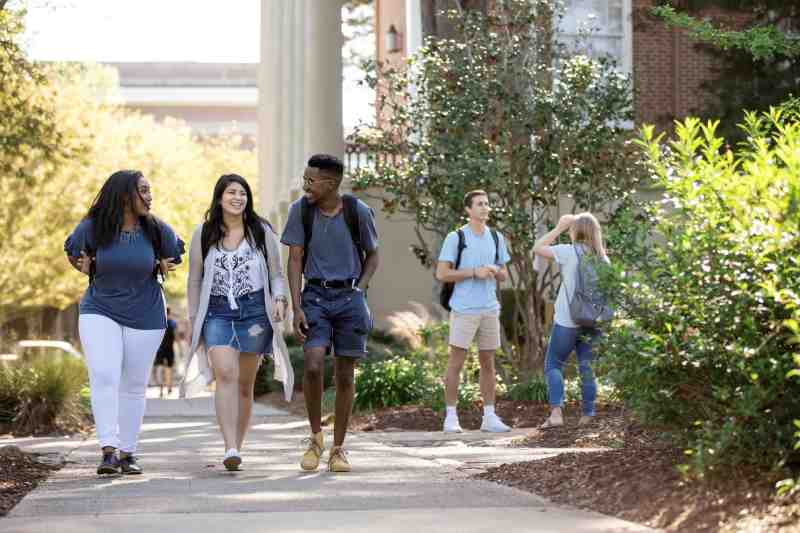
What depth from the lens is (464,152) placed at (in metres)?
15.2

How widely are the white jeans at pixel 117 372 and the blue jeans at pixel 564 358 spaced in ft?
12.7

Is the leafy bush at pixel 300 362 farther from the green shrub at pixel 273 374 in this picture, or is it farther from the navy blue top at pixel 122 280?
the navy blue top at pixel 122 280

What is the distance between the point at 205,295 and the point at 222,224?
1.54 ft

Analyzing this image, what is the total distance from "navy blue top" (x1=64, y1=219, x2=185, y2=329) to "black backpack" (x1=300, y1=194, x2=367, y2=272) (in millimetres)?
920

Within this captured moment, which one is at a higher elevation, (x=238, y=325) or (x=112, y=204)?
(x=112, y=204)

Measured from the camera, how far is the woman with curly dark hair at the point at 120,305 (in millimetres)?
8578

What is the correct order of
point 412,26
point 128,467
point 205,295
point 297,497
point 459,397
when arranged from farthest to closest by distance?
point 412,26, point 459,397, point 205,295, point 128,467, point 297,497

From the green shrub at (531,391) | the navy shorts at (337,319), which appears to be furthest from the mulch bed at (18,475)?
the green shrub at (531,391)

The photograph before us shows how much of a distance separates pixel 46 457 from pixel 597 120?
7986 mm

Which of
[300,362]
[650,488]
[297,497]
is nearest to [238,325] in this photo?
[297,497]

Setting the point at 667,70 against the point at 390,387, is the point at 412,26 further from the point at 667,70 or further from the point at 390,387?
the point at 390,387

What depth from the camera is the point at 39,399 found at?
42.8 ft

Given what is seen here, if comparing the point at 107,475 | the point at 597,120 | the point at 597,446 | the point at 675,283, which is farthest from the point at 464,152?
the point at 675,283

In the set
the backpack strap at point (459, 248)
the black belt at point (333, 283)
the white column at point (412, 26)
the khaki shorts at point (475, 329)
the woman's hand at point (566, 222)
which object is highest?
the white column at point (412, 26)
